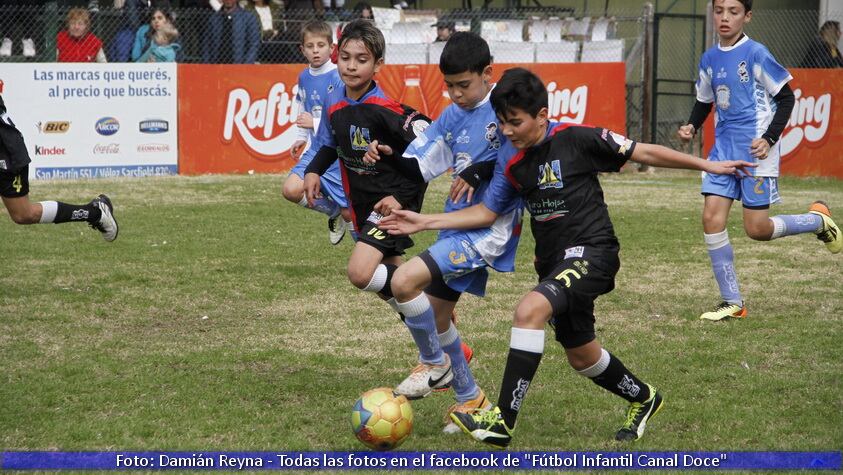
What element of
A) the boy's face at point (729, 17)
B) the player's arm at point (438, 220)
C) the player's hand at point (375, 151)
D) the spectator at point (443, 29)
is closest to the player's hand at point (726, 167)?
the player's arm at point (438, 220)

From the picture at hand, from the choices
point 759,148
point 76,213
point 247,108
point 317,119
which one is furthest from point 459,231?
point 247,108

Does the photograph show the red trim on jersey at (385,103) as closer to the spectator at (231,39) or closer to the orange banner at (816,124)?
the spectator at (231,39)

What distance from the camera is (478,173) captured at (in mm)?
5410

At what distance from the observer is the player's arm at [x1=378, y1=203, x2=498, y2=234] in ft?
16.8

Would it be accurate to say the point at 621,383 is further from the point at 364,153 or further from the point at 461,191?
A: the point at 364,153

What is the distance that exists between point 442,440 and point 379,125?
1860 mm

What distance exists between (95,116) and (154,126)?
0.85 meters

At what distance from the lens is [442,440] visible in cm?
514

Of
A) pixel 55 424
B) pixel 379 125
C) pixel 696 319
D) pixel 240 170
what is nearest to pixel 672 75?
pixel 240 170

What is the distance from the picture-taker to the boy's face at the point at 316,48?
358 inches

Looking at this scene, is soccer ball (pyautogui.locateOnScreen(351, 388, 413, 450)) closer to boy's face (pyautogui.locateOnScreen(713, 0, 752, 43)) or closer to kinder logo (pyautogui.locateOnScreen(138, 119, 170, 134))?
boy's face (pyautogui.locateOnScreen(713, 0, 752, 43))

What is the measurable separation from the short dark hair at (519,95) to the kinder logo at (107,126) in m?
11.6

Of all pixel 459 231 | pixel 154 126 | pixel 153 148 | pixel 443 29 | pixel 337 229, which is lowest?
pixel 153 148

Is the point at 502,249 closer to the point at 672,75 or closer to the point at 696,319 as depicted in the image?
the point at 696,319
